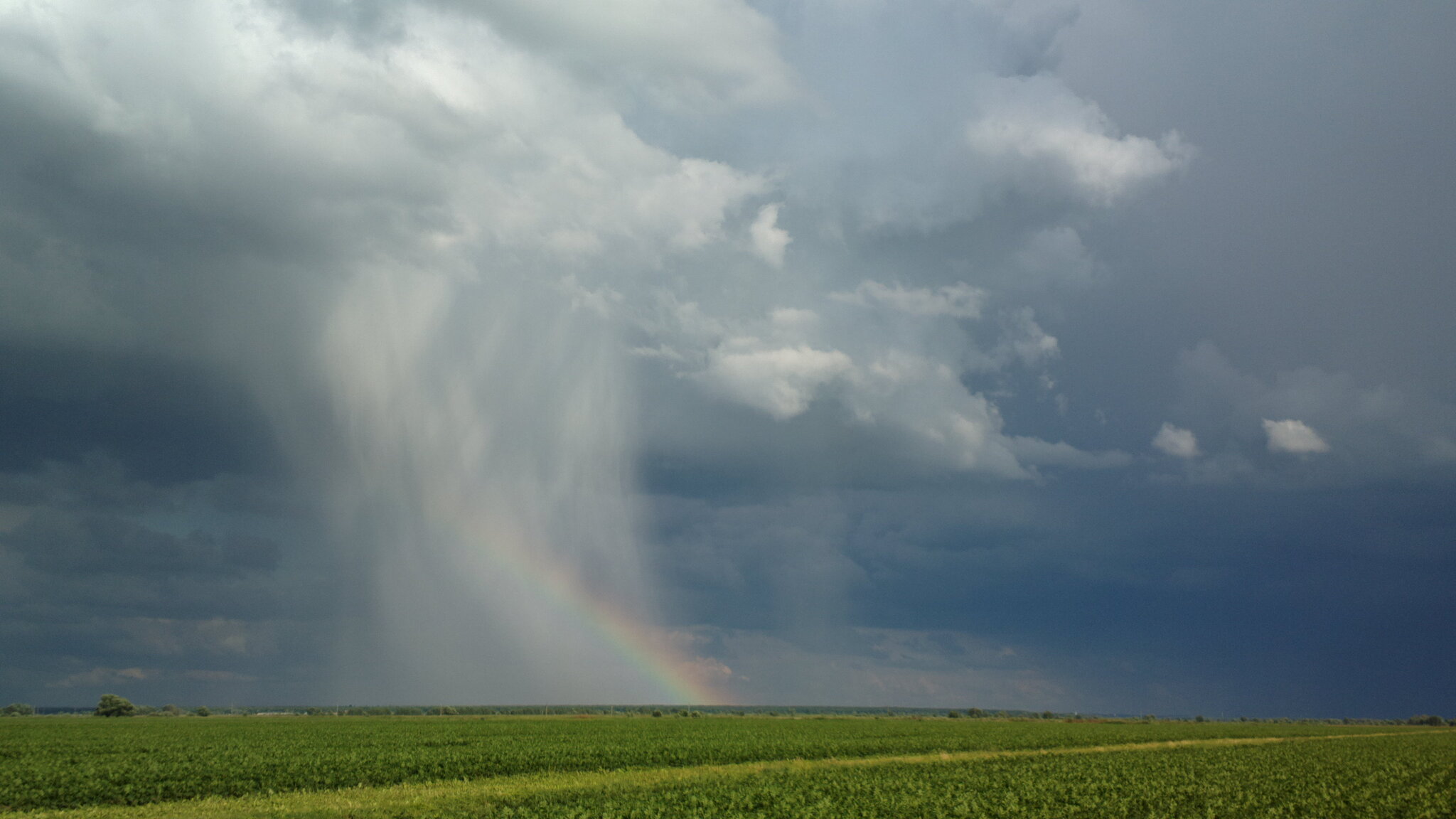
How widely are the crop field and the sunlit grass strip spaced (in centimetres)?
21

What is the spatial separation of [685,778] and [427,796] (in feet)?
46.2

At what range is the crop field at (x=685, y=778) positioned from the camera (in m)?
32.8

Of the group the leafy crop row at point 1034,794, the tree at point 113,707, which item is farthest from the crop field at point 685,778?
the tree at point 113,707

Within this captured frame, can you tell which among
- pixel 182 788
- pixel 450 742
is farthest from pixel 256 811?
pixel 450 742

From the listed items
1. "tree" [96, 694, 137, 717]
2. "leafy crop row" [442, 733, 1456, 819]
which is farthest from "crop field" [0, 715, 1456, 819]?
"tree" [96, 694, 137, 717]

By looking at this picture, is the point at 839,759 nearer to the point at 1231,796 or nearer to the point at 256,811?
the point at 1231,796

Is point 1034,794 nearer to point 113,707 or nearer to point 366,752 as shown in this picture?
point 366,752

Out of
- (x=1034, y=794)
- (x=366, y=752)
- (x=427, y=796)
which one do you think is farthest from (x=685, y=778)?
(x=366, y=752)

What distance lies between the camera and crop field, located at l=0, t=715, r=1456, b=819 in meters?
32.8

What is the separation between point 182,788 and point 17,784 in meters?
7.10

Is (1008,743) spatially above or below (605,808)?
below

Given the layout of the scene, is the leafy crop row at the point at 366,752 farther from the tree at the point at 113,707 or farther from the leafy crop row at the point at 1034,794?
the tree at the point at 113,707

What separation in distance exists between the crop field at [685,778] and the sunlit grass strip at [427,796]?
0.69ft

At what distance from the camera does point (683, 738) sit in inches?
2776
